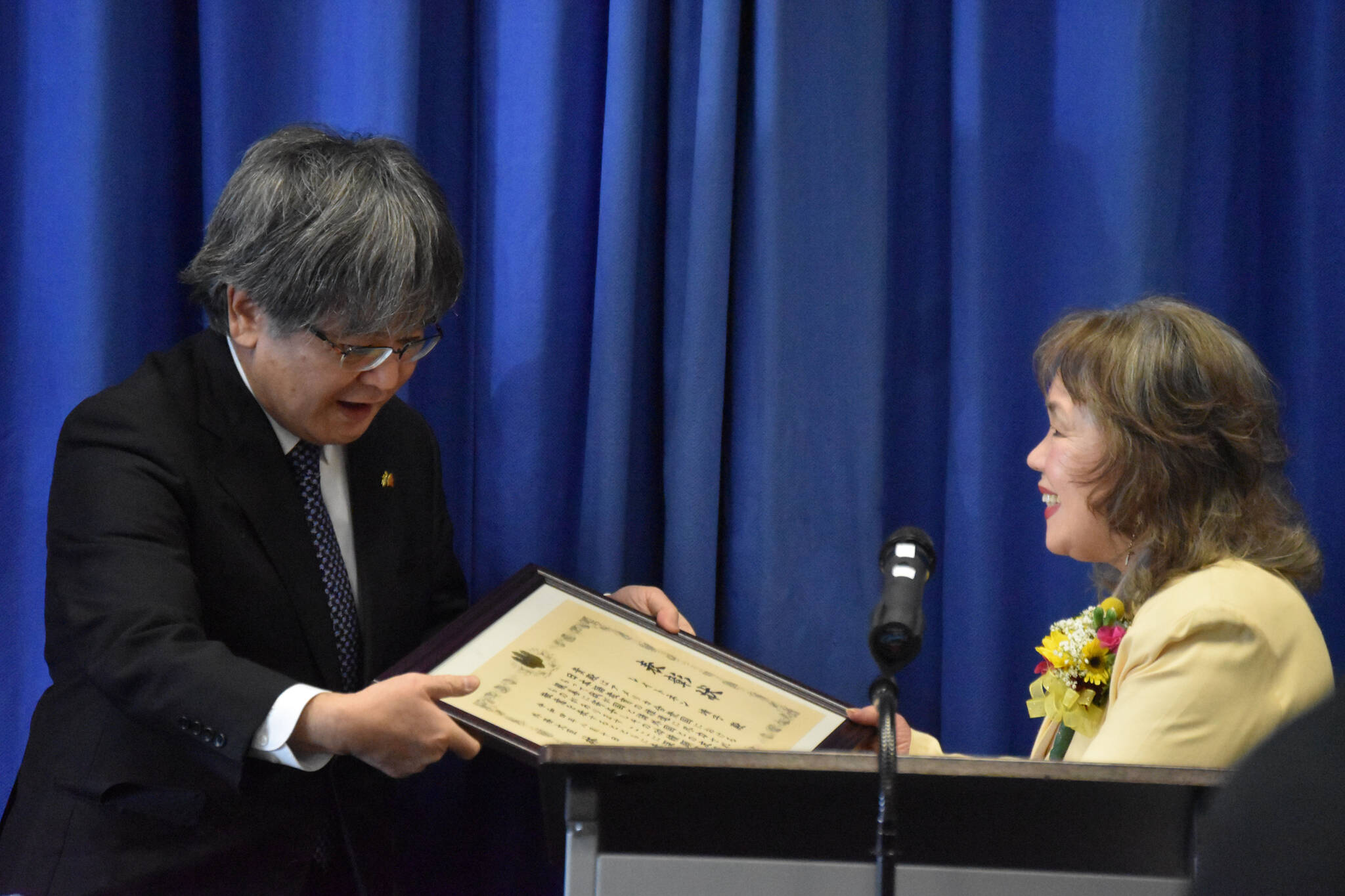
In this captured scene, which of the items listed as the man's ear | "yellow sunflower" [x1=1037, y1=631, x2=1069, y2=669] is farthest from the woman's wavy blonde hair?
the man's ear

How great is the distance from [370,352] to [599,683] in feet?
2.09

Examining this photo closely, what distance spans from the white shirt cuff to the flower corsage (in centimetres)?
115

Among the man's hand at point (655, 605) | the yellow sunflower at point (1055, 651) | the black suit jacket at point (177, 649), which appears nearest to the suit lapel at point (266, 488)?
the black suit jacket at point (177, 649)

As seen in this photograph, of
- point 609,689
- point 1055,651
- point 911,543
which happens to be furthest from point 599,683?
point 911,543

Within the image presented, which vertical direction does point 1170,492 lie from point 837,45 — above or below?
below

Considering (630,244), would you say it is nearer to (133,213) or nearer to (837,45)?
(837,45)

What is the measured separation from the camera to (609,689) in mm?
2051

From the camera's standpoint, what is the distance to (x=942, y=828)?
1320 millimetres

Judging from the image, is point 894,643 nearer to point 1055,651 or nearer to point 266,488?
point 1055,651

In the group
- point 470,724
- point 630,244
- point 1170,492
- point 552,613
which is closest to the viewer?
point 470,724

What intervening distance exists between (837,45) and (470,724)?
1451mm

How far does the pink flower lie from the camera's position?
204cm

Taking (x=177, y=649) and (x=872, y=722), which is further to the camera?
(x=872, y=722)

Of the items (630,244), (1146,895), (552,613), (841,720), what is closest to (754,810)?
(1146,895)
